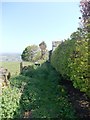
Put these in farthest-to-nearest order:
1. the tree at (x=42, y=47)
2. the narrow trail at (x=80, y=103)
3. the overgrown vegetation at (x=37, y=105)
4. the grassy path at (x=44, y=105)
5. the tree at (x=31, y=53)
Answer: the tree at (x=42, y=47) → the tree at (x=31, y=53) → the narrow trail at (x=80, y=103) → the grassy path at (x=44, y=105) → the overgrown vegetation at (x=37, y=105)

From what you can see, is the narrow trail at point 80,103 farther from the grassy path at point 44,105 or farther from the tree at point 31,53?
the tree at point 31,53

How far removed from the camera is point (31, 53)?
4894 cm

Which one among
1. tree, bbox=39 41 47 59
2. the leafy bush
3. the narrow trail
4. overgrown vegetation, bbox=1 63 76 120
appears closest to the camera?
the leafy bush

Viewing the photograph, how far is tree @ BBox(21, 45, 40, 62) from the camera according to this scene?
49059 millimetres

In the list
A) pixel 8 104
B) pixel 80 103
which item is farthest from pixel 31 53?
pixel 8 104

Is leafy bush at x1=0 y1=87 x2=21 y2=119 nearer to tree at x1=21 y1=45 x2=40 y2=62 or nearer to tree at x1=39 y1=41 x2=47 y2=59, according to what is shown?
tree at x1=21 y1=45 x2=40 y2=62

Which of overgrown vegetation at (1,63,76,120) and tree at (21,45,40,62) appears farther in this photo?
tree at (21,45,40,62)

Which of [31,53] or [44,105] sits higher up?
[31,53]

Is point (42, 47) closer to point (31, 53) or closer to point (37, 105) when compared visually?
point (31, 53)

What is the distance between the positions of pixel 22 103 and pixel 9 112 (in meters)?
1.84

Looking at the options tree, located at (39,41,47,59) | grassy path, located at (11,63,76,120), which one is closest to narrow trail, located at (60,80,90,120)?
grassy path, located at (11,63,76,120)

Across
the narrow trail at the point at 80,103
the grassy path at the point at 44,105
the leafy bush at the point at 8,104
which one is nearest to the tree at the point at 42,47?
the narrow trail at the point at 80,103

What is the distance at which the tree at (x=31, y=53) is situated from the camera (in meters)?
49.1

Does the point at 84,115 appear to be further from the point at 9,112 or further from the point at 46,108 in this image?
the point at 9,112
